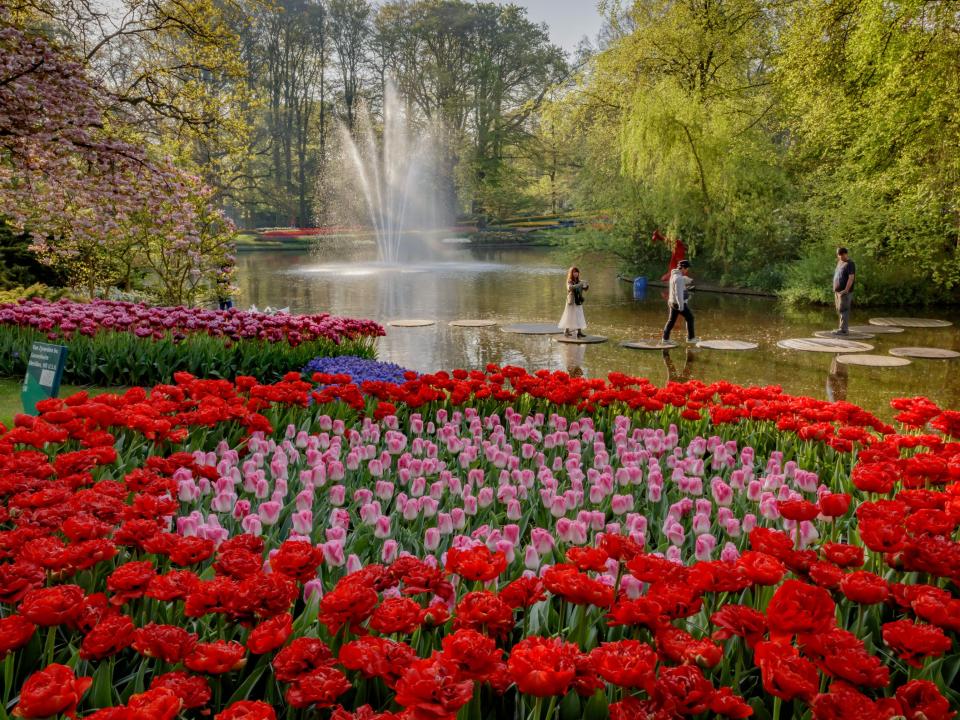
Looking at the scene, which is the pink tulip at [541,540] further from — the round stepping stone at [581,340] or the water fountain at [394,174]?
the water fountain at [394,174]

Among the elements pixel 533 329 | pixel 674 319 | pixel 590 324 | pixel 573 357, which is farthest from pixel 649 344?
pixel 590 324

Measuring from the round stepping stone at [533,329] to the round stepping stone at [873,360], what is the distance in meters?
5.01

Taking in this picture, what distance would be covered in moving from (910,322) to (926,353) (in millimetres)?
4439

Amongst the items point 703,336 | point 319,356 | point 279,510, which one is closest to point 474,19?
point 703,336

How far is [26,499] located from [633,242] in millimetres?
23581

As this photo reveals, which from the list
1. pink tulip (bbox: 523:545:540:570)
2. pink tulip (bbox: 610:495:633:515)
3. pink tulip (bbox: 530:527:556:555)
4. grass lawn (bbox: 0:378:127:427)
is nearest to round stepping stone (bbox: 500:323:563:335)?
grass lawn (bbox: 0:378:127:427)

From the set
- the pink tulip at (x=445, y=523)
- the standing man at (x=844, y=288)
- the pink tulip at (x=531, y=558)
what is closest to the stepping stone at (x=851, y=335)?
the standing man at (x=844, y=288)

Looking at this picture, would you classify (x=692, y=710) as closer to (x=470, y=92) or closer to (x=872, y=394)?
(x=872, y=394)

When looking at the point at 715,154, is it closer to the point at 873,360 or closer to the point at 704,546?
the point at 873,360

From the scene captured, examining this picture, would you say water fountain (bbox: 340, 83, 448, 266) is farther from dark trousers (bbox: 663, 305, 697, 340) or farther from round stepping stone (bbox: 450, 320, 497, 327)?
dark trousers (bbox: 663, 305, 697, 340)

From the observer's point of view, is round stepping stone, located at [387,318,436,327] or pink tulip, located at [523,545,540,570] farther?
round stepping stone, located at [387,318,436,327]

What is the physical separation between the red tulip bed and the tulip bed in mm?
3657

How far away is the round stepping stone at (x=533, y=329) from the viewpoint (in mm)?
14344

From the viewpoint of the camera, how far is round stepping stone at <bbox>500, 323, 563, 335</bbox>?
47.1 feet
